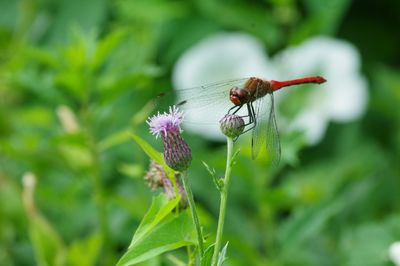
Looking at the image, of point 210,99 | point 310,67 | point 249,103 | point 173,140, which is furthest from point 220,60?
point 173,140

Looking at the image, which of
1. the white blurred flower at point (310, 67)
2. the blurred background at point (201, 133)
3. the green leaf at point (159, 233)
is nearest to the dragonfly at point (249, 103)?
the green leaf at point (159, 233)

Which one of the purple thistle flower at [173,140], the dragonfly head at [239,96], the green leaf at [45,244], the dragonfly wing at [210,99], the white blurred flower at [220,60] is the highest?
the white blurred flower at [220,60]

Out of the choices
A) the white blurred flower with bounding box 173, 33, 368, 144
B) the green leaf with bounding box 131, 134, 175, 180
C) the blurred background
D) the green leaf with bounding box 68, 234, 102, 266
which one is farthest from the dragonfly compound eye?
the white blurred flower with bounding box 173, 33, 368, 144

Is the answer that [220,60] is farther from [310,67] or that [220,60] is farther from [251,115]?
[251,115]

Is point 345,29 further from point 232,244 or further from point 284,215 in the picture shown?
point 232,244

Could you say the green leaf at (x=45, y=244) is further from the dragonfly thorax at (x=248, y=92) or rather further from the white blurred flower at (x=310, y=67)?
the white blurred flower at (x=310, y=67)

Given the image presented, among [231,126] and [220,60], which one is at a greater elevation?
[220,60]

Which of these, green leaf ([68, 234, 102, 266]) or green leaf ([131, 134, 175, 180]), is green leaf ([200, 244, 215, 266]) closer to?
green leaf ([131, 134, 175, 180])
